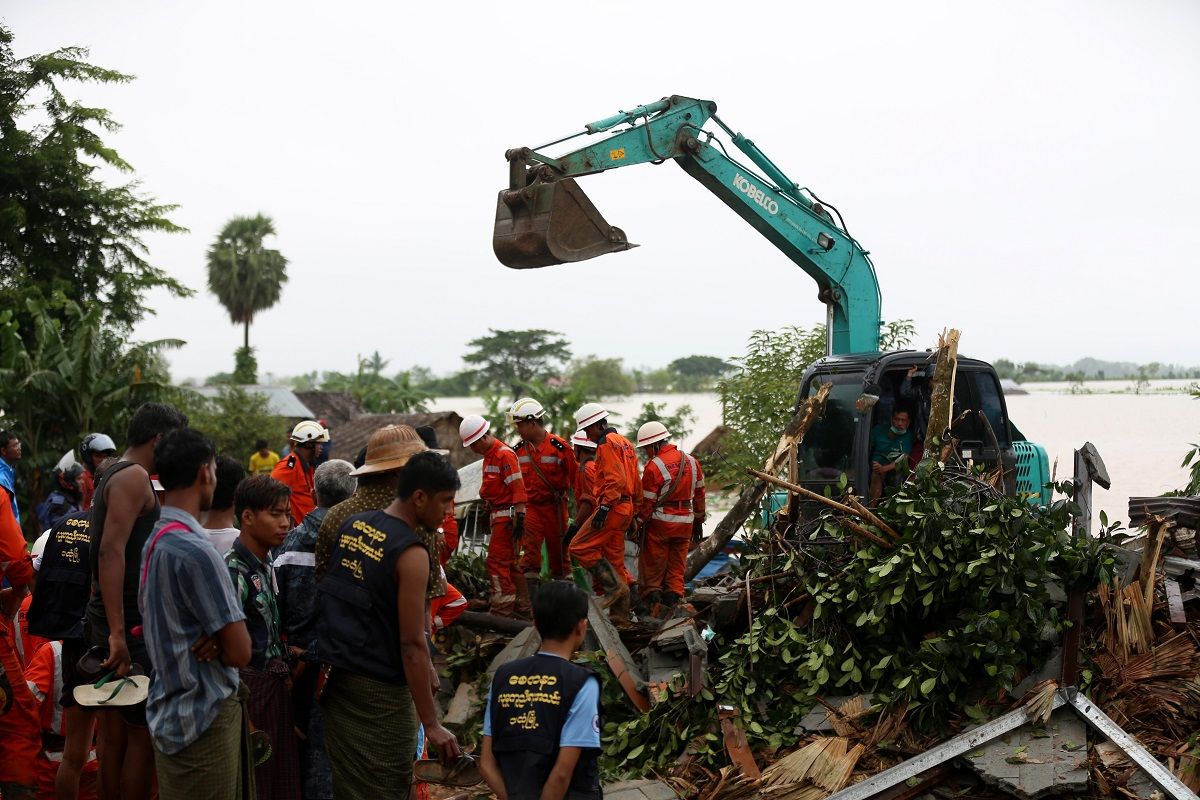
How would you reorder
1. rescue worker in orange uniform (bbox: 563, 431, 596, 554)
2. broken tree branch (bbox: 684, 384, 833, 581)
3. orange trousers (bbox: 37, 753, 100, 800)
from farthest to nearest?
1. rescue worker in orange uniform (bbox: 563, 431, 596, 554)
2. broken tree branch (bbox: 684, 384, 833, 581)
3. orange trousers (bbox: 37, 753, 100, 800)

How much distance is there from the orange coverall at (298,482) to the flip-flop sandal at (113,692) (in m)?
4.73

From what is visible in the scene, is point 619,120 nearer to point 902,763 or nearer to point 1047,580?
point 1047,580

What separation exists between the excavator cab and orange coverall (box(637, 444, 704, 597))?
1.92 m

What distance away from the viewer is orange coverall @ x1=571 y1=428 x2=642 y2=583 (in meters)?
7.71

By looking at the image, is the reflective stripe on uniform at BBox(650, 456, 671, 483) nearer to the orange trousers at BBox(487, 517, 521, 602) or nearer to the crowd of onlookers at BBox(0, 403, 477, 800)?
the orange trousers at BBox(487, 517, 521, 602)

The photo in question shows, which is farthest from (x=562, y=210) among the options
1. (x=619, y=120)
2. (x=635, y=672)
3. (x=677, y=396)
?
(x=677, y=396)

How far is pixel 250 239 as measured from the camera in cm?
4488

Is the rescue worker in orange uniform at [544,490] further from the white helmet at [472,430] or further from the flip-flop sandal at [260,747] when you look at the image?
the flip-flop sandal at [260,747]

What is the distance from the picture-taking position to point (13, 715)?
5.34m

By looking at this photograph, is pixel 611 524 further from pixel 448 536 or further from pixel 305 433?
pixel 305 433

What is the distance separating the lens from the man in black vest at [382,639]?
3648 mm

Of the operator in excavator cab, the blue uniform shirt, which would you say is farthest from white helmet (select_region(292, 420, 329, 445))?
the blue uniform shirt

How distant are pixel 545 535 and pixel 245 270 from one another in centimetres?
3930

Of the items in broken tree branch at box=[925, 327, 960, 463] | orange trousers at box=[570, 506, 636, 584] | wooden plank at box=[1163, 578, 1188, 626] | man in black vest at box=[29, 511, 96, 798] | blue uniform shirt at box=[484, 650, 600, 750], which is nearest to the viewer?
blue uniform shirt at box=[484, 650, 600, 750]
